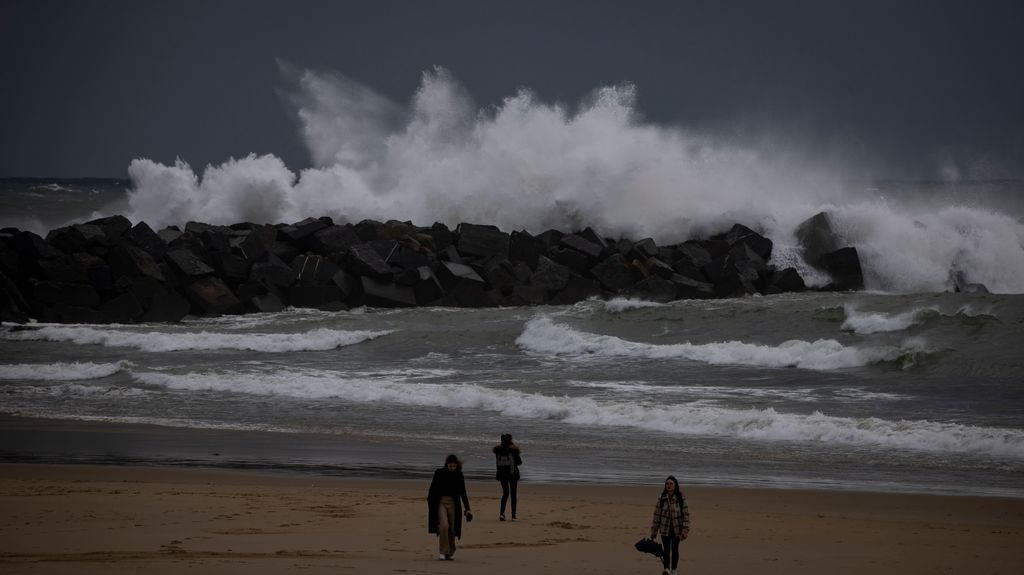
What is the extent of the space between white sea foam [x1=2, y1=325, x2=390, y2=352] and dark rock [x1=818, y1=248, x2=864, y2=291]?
32.0ft

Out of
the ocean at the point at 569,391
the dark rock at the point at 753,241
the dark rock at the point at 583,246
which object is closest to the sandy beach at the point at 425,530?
the ocean at the point at 569,391

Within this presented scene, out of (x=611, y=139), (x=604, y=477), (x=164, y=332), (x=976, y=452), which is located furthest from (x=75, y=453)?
(x=611, y=139)

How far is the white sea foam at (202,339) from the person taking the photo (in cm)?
1873

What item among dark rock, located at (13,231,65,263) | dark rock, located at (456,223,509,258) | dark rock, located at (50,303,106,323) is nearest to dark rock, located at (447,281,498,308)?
dark rock, located at (456,223,509,258)

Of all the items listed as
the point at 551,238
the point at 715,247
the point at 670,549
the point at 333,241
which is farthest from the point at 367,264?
the point at 670,549

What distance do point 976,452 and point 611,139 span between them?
69.9 feet

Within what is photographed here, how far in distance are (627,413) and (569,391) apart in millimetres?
1766

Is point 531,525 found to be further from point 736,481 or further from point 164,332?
point 164,332

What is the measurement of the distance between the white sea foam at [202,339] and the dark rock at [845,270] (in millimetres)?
9762

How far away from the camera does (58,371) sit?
16.3 metres

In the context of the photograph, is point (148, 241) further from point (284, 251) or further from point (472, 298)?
point (472, 298)

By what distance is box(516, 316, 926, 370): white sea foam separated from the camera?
15.9 metres

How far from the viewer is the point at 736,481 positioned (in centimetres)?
934

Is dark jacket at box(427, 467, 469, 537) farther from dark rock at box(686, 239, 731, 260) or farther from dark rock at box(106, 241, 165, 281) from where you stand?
dark rock at box(686, 239, 731, 260)
